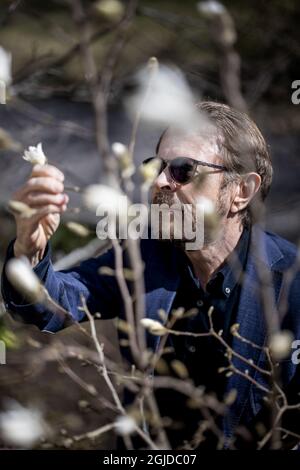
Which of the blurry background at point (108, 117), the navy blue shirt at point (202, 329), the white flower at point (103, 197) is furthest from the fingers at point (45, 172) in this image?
the navy blue shirt at point (202, 329)

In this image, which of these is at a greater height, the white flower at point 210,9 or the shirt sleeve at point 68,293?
the white flower at point 210,9

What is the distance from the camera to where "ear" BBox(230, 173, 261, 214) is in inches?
70.2

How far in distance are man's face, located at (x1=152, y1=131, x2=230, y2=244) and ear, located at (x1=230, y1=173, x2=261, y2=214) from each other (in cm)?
3

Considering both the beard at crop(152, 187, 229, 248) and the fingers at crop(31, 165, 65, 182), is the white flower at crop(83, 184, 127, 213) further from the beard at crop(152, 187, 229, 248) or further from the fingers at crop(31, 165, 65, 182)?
the beard at crop(152, 187, 229, 248)

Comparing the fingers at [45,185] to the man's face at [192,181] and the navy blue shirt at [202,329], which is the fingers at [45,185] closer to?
the man's face at [192,181]

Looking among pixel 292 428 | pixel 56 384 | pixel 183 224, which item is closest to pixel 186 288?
pixel 183 224

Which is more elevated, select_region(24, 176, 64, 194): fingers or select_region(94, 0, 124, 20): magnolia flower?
select_region(94, 0, 124, 20): magnolia flower

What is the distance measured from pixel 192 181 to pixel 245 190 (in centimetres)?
28

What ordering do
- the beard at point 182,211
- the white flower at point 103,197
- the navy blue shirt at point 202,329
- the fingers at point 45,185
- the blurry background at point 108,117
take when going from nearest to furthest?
1. the white flower at point 103,197
2. the fingers at point 45,185
3. the beard at point 182,211
4. the navy blue shirt at point 202,329
5. the blurry background at point 108,117

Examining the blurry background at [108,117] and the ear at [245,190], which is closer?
the ear at [245,190]

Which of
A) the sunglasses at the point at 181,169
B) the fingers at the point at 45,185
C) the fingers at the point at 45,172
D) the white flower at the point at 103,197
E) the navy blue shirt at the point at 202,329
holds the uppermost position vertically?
the sunglasses at the point at 181,169

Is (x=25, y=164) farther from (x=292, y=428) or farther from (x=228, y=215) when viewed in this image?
(x=292, y=428)

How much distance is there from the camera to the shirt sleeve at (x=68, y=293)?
1599 mm

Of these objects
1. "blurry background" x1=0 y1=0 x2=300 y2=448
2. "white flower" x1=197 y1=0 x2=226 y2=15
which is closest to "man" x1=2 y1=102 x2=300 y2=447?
"blurry background" x1=0 y1=0 x2=300 y2=448
